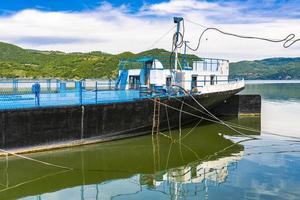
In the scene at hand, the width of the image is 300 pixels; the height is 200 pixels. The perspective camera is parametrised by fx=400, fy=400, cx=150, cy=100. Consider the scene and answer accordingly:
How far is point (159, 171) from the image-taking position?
15859 millimetres

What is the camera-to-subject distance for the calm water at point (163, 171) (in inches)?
508

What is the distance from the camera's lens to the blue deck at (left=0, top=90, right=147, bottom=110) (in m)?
17.5

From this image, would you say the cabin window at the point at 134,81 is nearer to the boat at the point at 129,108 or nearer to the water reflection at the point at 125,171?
the boat at the point at 129,108

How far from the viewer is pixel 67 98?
1953 cm

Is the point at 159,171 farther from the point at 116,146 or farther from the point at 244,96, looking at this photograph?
the point at 244,96

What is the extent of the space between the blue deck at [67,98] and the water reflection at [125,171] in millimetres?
2252

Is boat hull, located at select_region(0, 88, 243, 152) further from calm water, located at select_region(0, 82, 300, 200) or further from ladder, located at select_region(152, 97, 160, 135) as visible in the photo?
calm water, located at select_region(0, 82, 300, 200)

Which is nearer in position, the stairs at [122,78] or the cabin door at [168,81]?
the cabin door at [168,81]

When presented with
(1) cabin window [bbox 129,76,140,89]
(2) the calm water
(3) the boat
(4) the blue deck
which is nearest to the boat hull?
(3) the boat

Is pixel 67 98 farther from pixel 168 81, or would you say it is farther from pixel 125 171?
pixel 168 81

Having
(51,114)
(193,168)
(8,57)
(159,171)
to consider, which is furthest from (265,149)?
(8,57)

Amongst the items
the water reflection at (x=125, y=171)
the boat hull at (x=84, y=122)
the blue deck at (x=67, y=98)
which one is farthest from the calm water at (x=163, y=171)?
the blue deck at (x=67, y=98)

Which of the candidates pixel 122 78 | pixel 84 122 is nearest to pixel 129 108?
pixel 84 122

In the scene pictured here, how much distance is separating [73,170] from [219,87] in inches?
601
